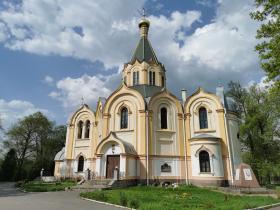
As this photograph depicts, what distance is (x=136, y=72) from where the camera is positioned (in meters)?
29.5

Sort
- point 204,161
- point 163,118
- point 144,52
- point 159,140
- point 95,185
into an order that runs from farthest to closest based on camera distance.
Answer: point 144,52 < point 163,118 < point 159,140 < point 204,161 < point 95,185

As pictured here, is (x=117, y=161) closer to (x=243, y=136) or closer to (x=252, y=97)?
(x=243, y=136)

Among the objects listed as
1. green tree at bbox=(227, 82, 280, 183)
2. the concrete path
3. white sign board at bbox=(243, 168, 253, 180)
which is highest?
green tree at bbox=(227, 82, 280, 183)

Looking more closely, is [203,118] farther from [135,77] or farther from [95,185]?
[95,185]

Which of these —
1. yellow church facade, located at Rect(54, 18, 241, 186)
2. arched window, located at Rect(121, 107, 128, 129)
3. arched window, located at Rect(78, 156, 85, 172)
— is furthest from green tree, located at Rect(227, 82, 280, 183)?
arched window, located at Rect(78, 156, 85, 172)

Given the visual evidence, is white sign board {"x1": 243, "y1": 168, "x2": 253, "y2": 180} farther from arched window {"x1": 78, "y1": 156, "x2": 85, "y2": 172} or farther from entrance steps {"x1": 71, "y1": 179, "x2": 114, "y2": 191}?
arched window {"x1": 78, "y1": 156, "x2": 85, "y2": 172}

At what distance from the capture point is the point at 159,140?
938 inches

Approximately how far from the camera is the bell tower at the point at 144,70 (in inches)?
1139

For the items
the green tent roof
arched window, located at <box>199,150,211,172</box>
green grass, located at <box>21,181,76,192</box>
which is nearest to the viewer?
green grass, located at <box>21,181,76,192</box>

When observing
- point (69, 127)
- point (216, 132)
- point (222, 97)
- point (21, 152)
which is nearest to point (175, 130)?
point (216, 132)

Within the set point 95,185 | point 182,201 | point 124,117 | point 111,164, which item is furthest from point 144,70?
point 182,201

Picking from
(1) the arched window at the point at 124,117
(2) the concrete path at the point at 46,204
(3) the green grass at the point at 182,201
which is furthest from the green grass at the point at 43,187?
(1) the arched window at the point at 124,117

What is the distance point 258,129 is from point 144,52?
15946 mm

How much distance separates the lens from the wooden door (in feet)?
73.9
